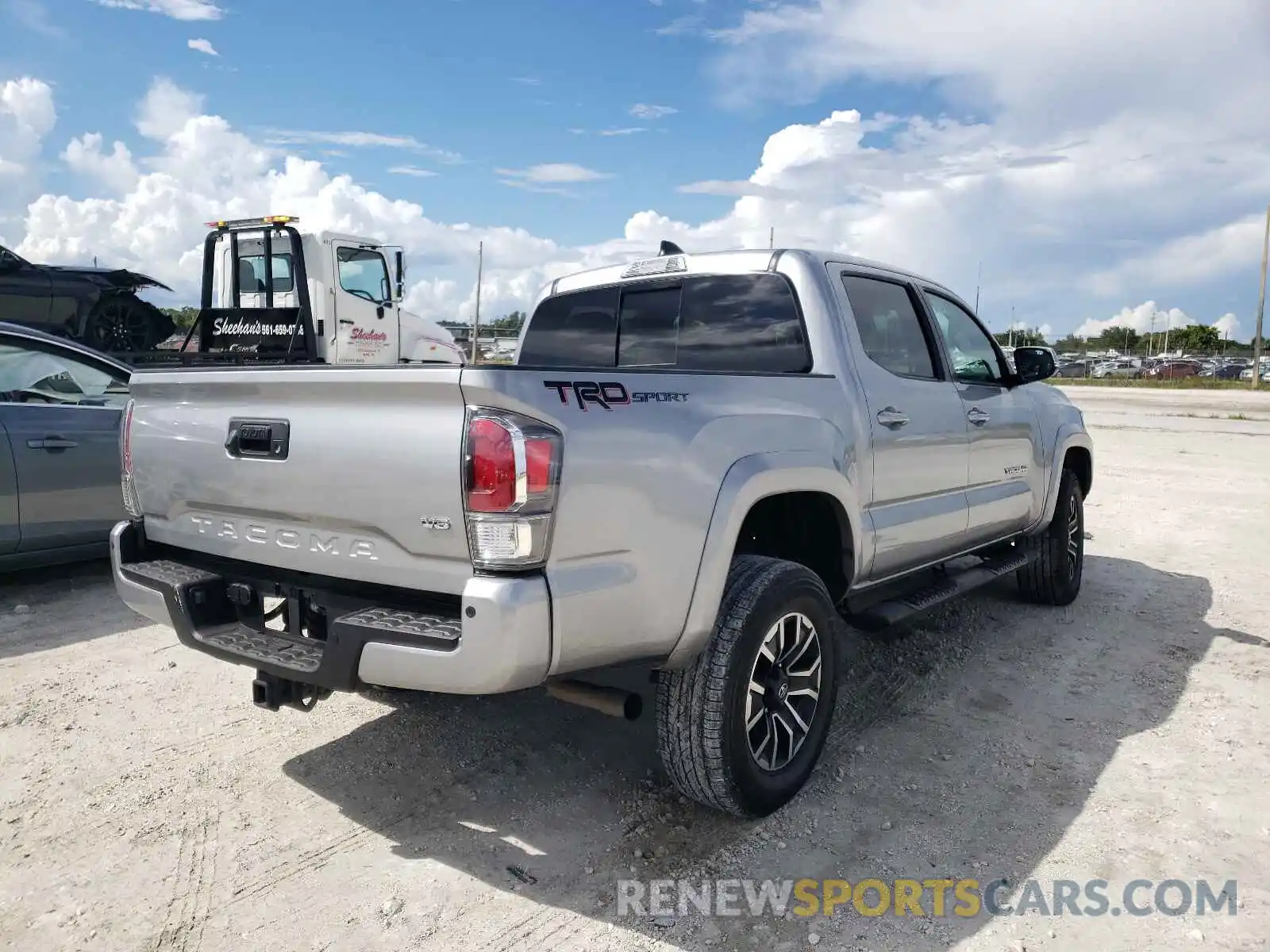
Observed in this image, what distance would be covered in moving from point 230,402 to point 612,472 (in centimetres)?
132

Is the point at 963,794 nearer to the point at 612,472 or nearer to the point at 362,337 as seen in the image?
the point at 612,472

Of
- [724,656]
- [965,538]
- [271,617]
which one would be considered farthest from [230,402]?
[965,538]

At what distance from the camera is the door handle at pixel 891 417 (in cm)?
389

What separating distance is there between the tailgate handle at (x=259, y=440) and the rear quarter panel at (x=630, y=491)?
2.43 ft

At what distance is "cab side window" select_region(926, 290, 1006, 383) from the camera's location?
15.6 ft

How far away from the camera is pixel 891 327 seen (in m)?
4.28

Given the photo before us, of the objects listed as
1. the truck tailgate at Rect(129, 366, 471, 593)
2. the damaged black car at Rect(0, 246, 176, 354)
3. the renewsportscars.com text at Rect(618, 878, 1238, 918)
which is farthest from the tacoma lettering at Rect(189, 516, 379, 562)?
the damaged black car at Rect(0, 246, 176, 354)

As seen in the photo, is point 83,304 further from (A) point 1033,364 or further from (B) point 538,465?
(B) point 538,465

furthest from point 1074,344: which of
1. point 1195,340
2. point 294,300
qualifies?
point 294,300

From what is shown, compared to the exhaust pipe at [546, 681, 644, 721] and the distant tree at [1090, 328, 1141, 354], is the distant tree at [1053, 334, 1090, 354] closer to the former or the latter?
the distant tree at [1090, 328, 1141, 354]

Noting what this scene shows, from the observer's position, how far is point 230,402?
10.0ft

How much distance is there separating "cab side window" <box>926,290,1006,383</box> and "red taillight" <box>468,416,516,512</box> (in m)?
2.93

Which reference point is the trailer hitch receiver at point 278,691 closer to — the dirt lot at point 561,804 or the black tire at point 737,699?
the dirt lot at point 561,804

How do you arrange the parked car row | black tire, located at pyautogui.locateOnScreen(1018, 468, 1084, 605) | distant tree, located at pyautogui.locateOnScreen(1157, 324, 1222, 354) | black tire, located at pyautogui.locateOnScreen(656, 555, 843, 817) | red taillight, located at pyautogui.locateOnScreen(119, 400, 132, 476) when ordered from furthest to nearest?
distant tree, located at pyautogui.locateOnScreen(1157, 324, 1222, 354)
the parked car row
black tire, located at pyautogui.locateOnScreen(1018, 468, 1084, 605)
red taillight, located at pyautogui.locateOnScreen(119, 400, 132, 476)
black tire, located at pyautogui.locateOnScreen(656, 555, 843, 817)
